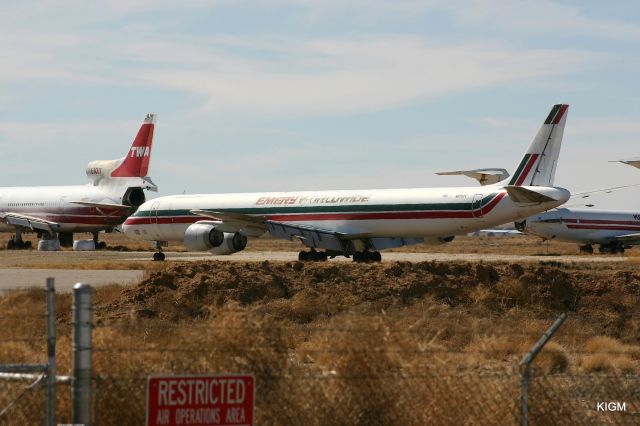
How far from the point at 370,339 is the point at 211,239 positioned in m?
32.1

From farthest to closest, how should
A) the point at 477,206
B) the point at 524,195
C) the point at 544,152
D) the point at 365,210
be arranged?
1. the point at 365,210
2. the point at 544,152
3. the point at 477,206
4. the point at 524,195

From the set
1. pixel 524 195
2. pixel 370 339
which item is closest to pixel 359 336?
pixel 370 339

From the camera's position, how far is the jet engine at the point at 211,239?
40.9m

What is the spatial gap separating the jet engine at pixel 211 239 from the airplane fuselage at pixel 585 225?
72.4 ft

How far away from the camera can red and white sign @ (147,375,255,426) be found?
7.02 m

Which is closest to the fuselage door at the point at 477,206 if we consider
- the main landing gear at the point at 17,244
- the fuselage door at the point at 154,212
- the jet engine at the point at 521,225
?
the fuselage door at the point at 154,212

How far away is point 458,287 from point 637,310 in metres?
3.88

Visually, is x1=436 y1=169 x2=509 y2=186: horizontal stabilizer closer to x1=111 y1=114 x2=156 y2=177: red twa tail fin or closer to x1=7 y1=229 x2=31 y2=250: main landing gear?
x1=111 y1=114 x2=156 y2=177: red twa tail fin

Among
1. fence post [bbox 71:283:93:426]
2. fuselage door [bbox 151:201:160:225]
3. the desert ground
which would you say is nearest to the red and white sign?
fence post [bbox 71:283:93:426]

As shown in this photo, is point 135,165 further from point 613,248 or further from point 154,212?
point 613,248

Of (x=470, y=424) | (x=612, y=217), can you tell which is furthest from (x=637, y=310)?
(x=612, y=217)

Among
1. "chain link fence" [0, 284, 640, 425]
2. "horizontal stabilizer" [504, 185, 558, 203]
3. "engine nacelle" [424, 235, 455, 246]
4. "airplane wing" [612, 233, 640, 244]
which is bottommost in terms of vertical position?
"airplane wing" [612, 233, 640, 244]

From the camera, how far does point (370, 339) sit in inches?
362

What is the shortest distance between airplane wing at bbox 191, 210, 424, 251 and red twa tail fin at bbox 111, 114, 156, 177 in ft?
73.1
